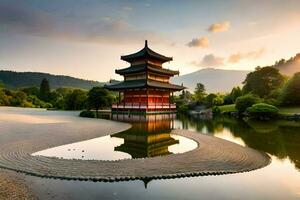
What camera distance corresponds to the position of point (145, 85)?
46.3m

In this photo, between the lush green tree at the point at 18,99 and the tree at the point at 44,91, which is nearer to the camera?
the lush green tree at the point at 18,99

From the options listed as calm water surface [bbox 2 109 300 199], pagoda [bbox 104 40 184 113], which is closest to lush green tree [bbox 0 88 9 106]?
pagoda [bbox 104 40 184 113]

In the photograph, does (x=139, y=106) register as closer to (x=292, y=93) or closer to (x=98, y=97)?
(x=98, y=97)

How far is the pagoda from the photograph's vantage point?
47.7 meters

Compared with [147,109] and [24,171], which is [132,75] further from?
[24,171]

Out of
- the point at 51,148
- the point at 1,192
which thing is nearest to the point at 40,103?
the point at 51,148

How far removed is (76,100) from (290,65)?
131 metres

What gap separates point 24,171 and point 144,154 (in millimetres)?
6264

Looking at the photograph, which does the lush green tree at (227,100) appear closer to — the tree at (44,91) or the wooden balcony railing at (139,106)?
the wooden balcony railing at (139,106)

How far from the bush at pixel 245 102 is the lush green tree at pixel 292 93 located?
5.02 metres

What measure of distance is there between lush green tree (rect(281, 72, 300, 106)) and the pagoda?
67.6ft

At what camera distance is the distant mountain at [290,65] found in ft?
460

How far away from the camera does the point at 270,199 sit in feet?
26.7

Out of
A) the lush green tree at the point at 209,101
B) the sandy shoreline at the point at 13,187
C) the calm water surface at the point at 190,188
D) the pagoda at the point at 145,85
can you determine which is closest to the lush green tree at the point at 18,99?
the pagoda at the point at 145,85
